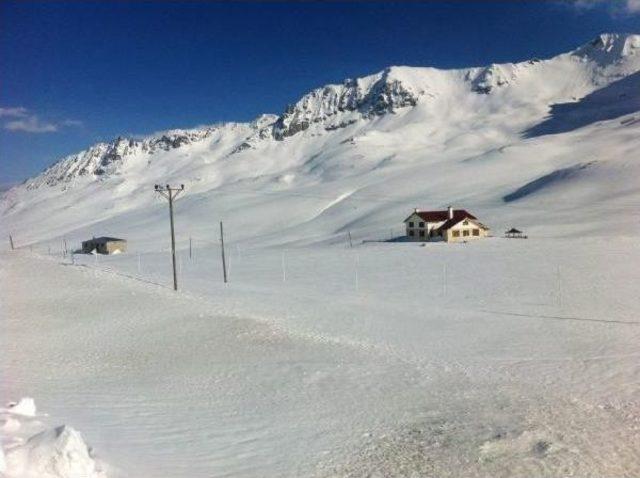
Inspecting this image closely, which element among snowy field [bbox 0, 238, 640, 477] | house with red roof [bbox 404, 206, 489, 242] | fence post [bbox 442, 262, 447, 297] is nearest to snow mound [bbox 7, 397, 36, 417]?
snowy field [bbox 0, 238, 640, 477]

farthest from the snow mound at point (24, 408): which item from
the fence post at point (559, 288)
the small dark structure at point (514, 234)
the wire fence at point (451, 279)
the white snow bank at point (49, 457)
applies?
the small dark structure at point (514, 234)

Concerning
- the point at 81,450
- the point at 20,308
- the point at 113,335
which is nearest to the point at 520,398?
the point at 81,450

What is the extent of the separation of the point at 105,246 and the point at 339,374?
296 feet

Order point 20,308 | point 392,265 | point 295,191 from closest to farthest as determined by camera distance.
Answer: point 20,308, point 392,265, point 295,191

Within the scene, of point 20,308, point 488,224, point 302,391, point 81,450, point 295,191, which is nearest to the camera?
point 81,450

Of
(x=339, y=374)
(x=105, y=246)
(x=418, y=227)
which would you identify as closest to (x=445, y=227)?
(x=418, y=227)

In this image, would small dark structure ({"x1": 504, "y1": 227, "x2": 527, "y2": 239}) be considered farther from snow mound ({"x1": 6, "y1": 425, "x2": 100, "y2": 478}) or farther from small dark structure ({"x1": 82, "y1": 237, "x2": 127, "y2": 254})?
snow mound ({"x1": 6, "y1": 425, "x2": 100, "y2": 478})

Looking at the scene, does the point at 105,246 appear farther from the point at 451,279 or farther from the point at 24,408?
the point at 24,408

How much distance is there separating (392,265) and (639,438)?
42145 mm

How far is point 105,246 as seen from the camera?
101188 mm

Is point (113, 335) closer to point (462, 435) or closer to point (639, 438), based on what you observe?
point (462, 435)

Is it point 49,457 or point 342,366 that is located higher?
point 49,457

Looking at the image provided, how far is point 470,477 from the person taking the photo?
11078mm

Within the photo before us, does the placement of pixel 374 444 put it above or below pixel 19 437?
below
